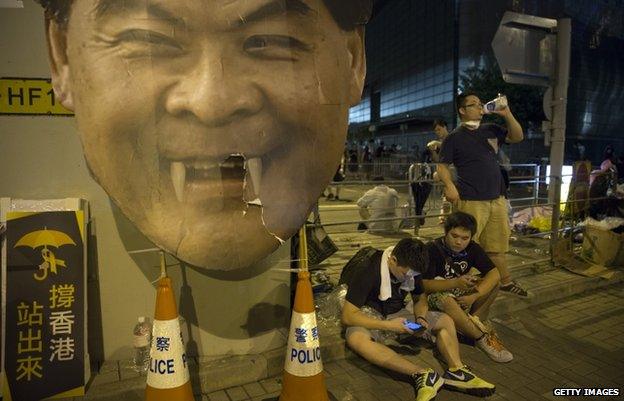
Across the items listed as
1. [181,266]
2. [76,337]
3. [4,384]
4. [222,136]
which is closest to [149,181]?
[222,136]

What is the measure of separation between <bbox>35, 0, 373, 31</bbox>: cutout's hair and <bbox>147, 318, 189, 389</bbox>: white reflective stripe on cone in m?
1.60

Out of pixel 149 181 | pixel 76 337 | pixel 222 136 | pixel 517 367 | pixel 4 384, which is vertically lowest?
pixel 517 367

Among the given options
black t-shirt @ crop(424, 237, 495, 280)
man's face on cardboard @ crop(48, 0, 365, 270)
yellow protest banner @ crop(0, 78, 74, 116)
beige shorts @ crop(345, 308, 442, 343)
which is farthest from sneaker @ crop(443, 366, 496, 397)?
yellow protest banner @ crop(0, 78, 74, 116)

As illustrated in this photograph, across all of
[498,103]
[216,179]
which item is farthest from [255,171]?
[498,103]

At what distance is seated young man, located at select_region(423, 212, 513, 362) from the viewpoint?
3559mm

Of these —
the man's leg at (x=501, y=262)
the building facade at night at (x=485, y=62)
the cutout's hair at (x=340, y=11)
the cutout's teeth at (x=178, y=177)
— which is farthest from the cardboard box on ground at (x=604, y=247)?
the building facade at night at (x=485, y=62)

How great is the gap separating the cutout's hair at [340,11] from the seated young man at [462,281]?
1903 mm

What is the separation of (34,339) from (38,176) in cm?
95

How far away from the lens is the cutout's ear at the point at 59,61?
7.24ft

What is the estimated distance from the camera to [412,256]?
10.3 feet

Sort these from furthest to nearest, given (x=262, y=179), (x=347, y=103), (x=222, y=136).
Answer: (x=347, y=103) → (x=262, y=179) → (x=222, y=136)

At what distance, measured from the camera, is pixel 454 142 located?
4168mm

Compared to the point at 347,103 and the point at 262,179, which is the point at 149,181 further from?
the point at 347,103

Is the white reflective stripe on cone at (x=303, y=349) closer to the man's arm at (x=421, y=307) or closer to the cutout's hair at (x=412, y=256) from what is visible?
the cutout's hair at (x=412, y=256)
